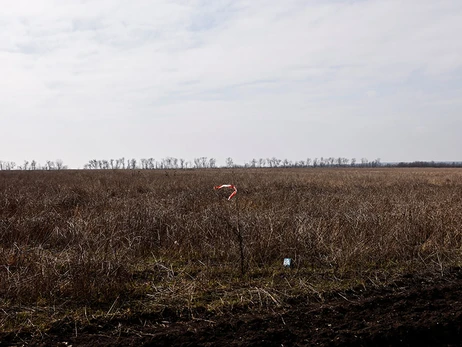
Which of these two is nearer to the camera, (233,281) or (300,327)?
(300,327)

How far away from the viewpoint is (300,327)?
344 cm

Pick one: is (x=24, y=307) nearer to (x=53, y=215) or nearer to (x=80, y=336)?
(x=80, y=336)

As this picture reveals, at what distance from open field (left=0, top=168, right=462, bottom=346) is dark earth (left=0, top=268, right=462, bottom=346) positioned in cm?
1

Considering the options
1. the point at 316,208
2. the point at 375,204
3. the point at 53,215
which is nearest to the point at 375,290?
the point at 316,208

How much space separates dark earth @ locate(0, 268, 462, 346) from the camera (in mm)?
3191

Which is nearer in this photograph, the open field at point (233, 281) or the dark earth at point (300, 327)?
the dark earth at point (300, 327)

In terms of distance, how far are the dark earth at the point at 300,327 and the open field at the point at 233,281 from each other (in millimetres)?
11

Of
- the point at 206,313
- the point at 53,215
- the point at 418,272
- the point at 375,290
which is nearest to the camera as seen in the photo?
the point at 206,313

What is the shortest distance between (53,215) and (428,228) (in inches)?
317

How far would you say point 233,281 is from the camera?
4.89 meters

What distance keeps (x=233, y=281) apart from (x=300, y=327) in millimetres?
1584

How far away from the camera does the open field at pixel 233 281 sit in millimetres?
3379

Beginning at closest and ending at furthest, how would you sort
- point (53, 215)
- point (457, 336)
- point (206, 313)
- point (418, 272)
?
point (457, 336)
point (206, 313)
point (418, 272)
point (53, 215)

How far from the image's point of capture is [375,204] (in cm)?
1004
